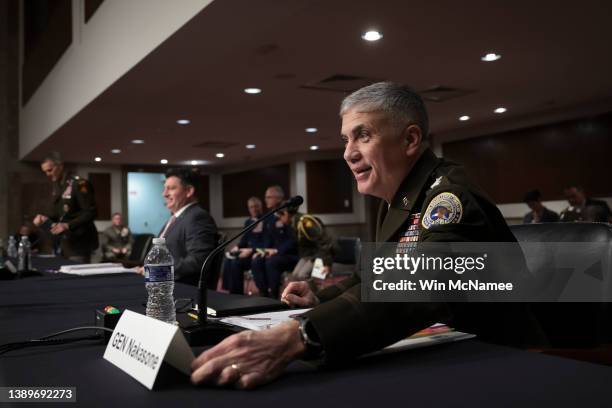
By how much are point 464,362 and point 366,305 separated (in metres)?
0.17

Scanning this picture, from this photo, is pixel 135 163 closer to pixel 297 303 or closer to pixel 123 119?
pixel 123 119

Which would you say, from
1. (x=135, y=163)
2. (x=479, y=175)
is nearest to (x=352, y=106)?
(x=479, y=175)

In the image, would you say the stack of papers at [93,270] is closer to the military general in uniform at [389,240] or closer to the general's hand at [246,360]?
the military general in uniform at [389,240]

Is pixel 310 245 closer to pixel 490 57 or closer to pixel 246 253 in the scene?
pixel 246 253

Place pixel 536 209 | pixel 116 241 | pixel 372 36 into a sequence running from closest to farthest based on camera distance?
pixel 372 36, pixel 536 209, pixel 116 241

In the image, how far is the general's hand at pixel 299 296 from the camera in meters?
1.23

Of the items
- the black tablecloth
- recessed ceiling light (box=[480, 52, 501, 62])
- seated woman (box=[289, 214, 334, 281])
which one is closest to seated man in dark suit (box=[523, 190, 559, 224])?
recessed ceiling light (box=[480, 52, 501, 62])

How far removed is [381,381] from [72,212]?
14.8 feet

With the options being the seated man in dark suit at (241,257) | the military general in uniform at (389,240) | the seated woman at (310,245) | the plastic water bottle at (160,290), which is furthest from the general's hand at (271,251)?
the plastic water bottle at (160,290)

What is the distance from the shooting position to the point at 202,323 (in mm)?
1040

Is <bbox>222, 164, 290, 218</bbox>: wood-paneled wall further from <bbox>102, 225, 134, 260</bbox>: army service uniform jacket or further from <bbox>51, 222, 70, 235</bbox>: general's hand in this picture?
<bbox>51, 222, 70, 235</bbox>: general's hand

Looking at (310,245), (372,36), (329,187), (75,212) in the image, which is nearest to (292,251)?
(310,245)

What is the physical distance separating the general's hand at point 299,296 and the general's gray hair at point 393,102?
43 cm

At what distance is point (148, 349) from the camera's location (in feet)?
2.46
